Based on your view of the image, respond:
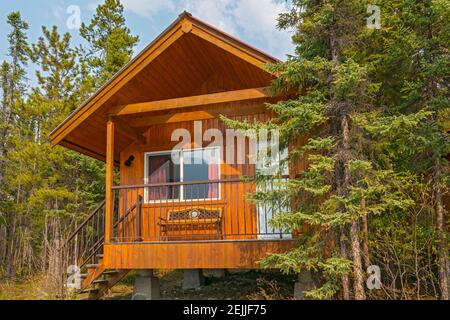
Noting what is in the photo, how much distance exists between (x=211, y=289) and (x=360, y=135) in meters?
5.10

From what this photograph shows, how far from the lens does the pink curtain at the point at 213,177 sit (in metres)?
Answer: 8.55

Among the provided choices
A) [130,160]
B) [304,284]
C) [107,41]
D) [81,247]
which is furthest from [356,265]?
[107,41]

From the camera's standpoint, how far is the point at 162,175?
362 inches

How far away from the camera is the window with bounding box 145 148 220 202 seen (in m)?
8.67

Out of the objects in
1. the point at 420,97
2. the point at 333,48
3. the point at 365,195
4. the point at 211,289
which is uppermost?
the point at 333,48

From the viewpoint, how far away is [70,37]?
1677 cm

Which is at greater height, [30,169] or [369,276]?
[30,169]

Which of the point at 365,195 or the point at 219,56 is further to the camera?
the point at 219,56

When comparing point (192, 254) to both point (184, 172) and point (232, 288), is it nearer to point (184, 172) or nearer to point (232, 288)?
point (232, 288)

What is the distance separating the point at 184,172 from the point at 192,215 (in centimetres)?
129

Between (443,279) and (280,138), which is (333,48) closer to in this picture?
(280,138)

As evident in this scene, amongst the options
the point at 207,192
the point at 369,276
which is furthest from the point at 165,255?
the point at 369,276

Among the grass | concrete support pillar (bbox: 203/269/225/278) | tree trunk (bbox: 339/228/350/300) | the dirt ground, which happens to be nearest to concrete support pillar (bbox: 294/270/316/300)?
the grass

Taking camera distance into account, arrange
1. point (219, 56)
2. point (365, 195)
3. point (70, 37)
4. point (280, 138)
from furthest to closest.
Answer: point (70, 37), point (219, 56), point (280, 138), point (365, 195)
